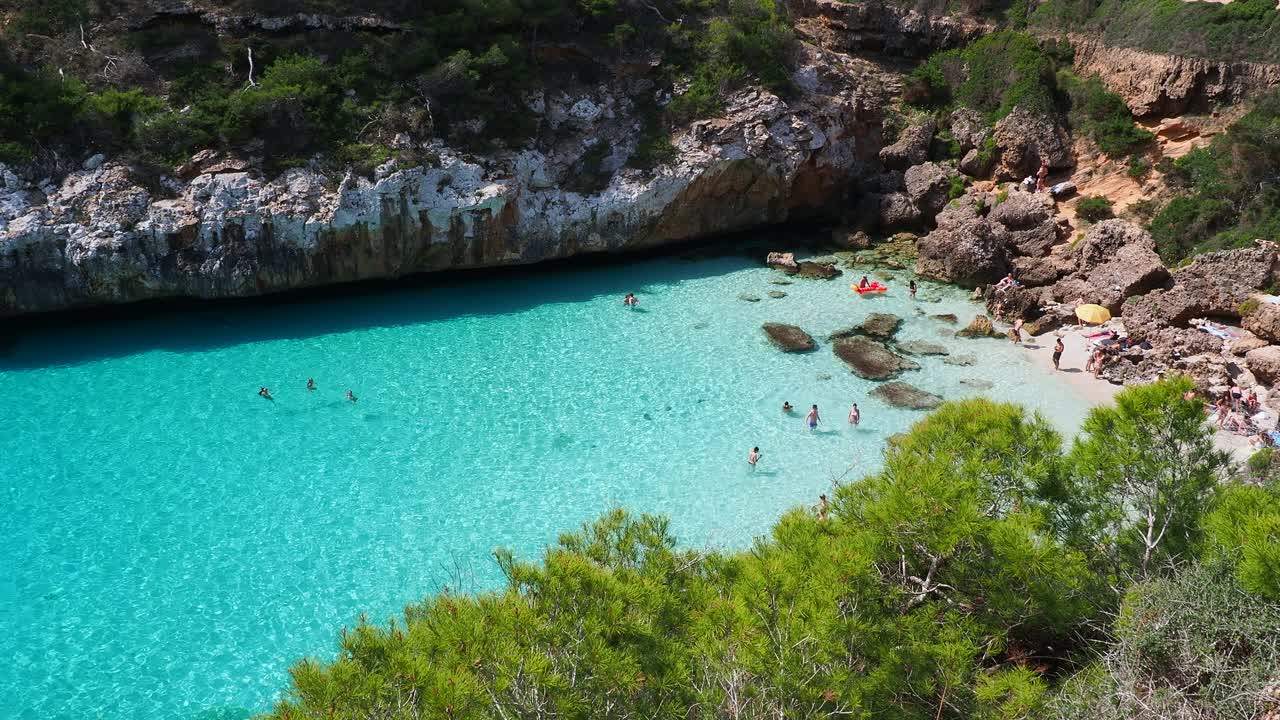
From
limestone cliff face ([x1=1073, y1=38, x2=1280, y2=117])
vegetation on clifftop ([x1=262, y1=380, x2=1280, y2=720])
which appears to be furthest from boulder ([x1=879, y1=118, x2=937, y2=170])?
vegetation on clifftop ([x1=262, y1=380, x2=1280, y2=720])

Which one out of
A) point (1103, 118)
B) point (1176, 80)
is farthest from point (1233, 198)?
point (1103, 118)

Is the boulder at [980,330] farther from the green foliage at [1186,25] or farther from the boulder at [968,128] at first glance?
the green foliage at [1186,25]

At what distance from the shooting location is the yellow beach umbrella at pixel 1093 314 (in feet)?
66.0

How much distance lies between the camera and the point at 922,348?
19.8 metres

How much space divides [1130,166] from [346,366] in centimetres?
2383

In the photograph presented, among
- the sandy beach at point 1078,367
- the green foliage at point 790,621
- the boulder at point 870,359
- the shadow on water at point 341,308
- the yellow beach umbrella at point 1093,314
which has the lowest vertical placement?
the shadow on water at point 341,308

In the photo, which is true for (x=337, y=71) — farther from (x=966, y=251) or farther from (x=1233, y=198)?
(x=1233, y=198)

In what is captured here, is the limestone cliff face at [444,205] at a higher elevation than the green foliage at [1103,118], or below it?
below

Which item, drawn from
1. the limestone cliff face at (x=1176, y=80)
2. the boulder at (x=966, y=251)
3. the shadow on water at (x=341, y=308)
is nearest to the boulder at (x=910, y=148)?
the boulder at (x=966, y=251)

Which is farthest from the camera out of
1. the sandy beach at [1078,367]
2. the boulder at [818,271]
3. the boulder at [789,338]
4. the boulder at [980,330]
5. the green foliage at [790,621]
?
the boulder at [818,271]

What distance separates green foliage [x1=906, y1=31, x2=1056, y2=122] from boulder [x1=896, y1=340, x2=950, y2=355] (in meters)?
11.8

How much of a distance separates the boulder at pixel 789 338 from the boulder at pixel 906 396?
7.89 ft

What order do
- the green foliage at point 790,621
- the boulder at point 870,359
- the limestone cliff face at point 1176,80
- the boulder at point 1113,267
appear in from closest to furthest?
the green foliage at point 790,621 < the boulder at point 870,359 < the boulder at point 1113,267 < the limestone cliff face at point 1176,80

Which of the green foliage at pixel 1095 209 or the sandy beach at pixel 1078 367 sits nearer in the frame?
the sandy beach at pixel 1078 367
